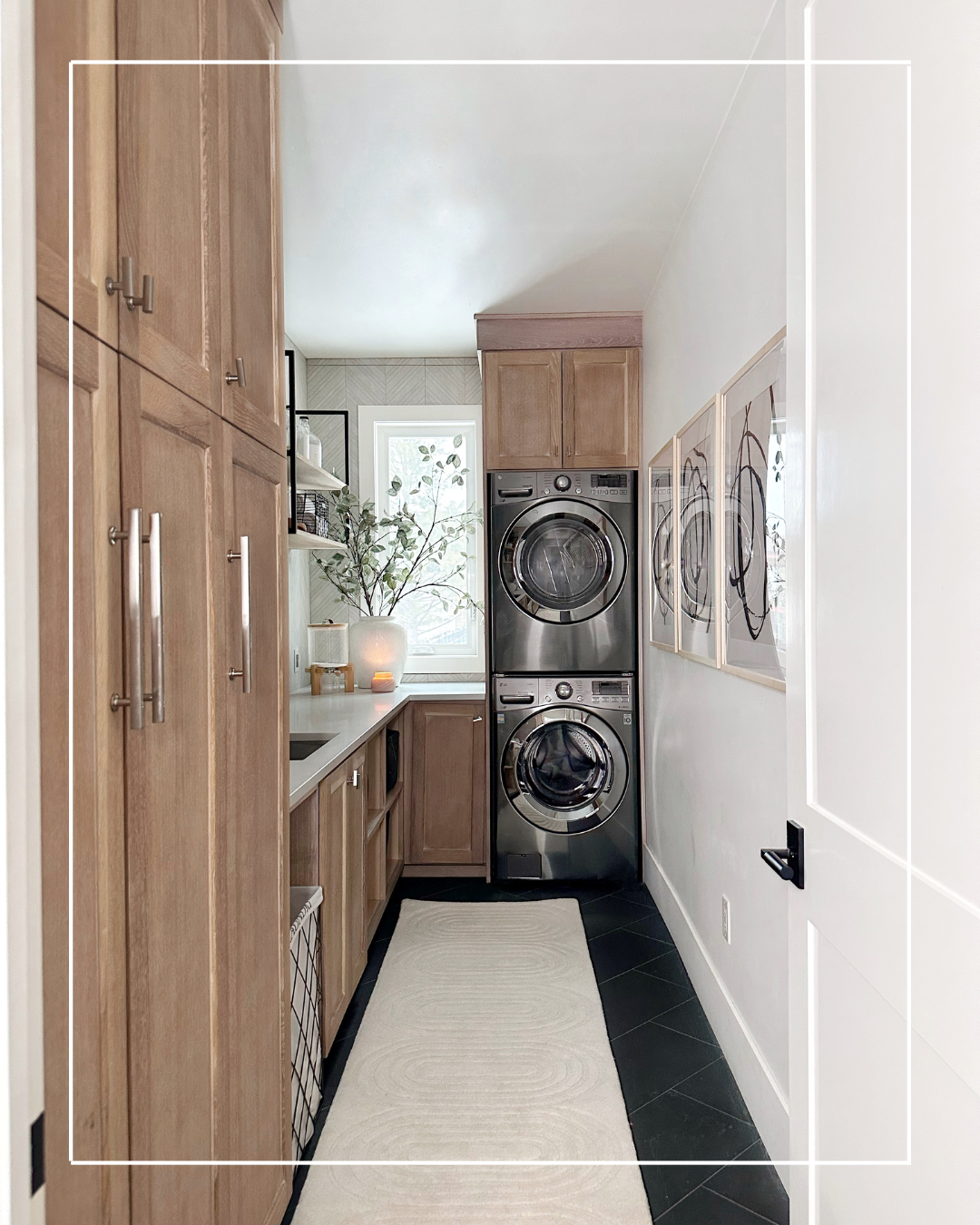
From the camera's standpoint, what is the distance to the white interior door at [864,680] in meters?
0.81

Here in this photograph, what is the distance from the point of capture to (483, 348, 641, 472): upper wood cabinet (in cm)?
383

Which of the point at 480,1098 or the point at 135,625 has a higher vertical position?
the point at 135,625

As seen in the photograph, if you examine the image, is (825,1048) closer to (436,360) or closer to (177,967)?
(177,967)

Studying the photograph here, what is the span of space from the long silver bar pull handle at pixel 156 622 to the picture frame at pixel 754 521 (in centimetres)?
125

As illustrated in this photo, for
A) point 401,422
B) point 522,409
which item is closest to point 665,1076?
point 522,409

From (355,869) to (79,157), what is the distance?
2.24 m

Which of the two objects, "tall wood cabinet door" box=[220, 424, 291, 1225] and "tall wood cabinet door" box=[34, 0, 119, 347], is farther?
"tall wood cabinet door" box=[220, 424, 291, 1225]

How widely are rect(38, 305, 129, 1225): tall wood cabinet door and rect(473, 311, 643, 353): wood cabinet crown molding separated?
311cm

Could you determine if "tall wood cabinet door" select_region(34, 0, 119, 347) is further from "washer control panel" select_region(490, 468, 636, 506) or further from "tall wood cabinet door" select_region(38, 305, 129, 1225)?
"washer control panel" select_region(490, 468, 636, 506)

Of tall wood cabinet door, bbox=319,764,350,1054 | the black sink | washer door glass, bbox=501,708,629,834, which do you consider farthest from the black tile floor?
the black sink

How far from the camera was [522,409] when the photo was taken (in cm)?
386

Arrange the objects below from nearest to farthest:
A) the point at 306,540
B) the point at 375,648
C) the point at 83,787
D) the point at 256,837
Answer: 1. the point at 83,787
2. the point at 256,837
3. the point at 306,540
4. the point at 375,648

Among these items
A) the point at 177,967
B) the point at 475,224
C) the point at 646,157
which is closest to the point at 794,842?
the point at 177,967

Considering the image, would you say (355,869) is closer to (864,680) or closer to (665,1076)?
(665,1076)
